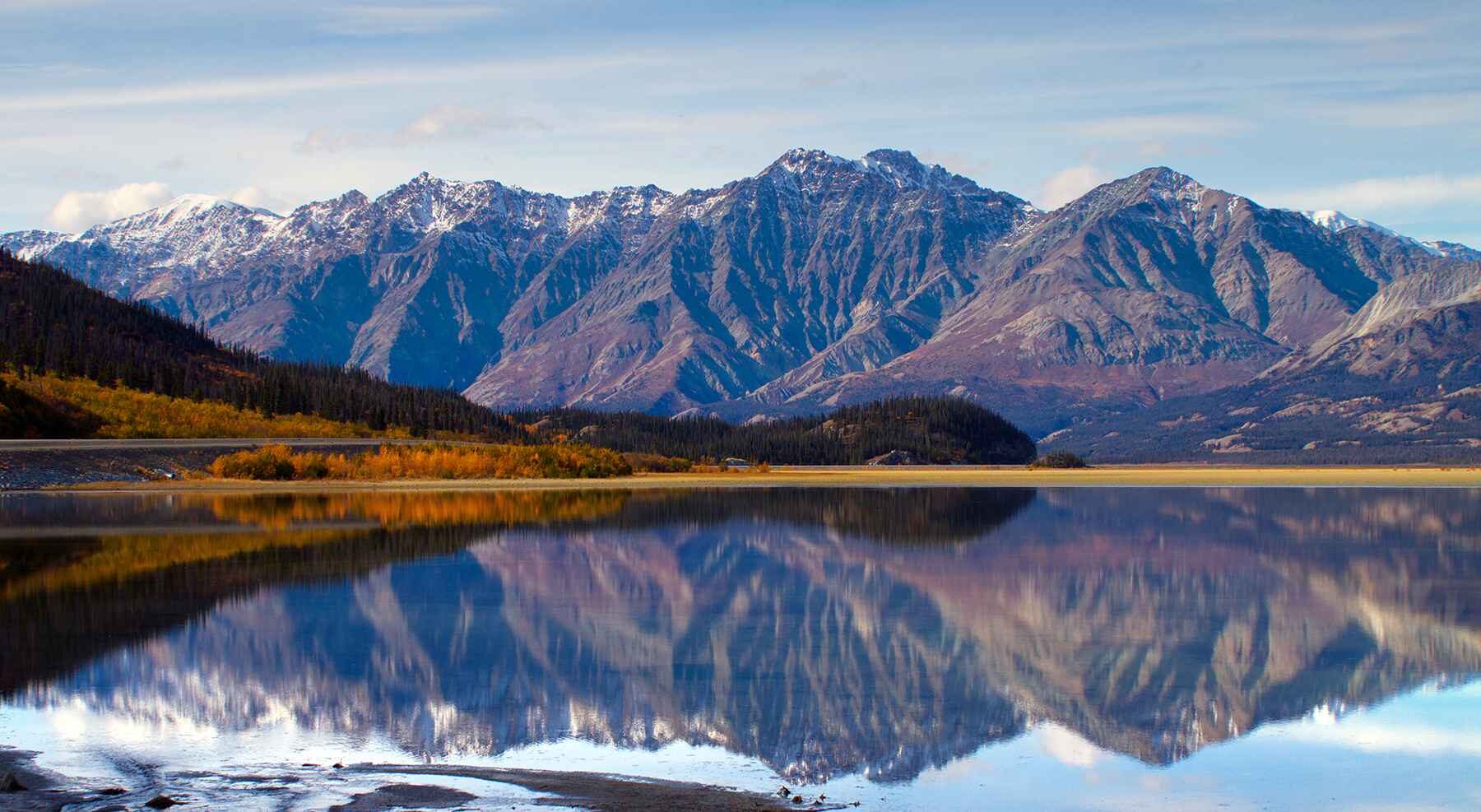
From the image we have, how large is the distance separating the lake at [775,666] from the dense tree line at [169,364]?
94.8 metres

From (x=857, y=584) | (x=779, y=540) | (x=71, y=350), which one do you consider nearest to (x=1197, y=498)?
(x=779, y=540)

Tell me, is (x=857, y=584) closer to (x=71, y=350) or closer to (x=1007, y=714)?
(x=1007, y=714)

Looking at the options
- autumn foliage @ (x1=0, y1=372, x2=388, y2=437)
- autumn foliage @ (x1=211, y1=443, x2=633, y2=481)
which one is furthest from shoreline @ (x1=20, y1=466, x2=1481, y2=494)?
autumn foliage @ (x1=0, y1=372, x2=388, y2=437)

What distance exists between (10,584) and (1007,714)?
26.9 m

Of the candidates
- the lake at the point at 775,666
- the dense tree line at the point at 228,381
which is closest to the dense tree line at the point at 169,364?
the dense tree line at the point at 228,381

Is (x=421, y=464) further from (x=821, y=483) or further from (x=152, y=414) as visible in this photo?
(x=821, y=483)

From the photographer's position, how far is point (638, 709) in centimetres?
2309

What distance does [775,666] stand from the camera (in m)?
26.8

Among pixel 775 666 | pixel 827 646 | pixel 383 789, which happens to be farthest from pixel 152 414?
pixel 383 789

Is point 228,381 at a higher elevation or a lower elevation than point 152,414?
higher

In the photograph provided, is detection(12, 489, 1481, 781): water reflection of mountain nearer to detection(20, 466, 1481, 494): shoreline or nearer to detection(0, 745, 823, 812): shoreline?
detection(0, 745, 823, 812): shoreline

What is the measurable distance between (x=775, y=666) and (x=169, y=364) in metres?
138

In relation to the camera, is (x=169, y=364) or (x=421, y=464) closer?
(x=421, y=464)

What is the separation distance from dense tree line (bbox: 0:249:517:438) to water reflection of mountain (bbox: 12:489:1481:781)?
102 meters
